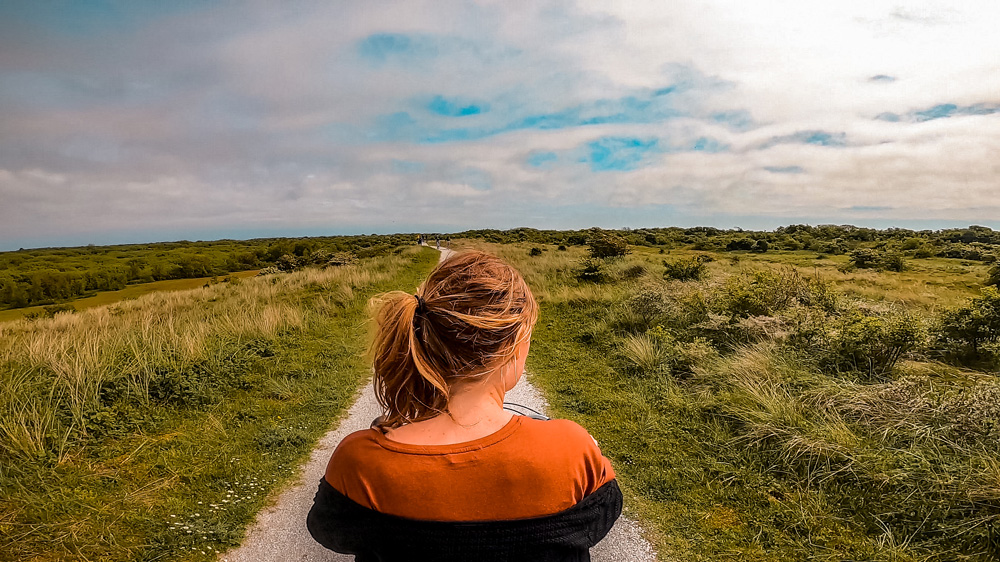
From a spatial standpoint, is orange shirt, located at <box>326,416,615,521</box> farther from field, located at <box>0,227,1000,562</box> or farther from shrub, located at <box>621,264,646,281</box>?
shrub, located at <box>621,264,646,281</box>

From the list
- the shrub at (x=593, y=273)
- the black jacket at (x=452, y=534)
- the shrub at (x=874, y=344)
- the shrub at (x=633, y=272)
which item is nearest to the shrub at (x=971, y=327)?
the shrub at (x=874, y=344)

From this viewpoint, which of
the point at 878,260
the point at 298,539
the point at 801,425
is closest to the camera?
the point at 298,539

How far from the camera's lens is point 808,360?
555 centimetres

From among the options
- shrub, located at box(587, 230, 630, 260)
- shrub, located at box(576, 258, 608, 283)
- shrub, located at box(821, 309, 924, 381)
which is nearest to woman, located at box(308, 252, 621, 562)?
shrub, located at box(821, 309, 924, 381)

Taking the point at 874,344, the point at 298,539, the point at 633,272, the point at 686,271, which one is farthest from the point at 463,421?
the point at 633,272

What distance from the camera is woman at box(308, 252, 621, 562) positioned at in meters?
1.12

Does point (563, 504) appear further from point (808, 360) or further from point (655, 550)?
point (808, 360)

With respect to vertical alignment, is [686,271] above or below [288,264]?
below

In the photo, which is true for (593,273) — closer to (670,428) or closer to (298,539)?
(670,428)

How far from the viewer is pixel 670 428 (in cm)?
479

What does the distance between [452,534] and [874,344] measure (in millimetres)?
5964

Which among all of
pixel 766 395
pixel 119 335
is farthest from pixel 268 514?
pixel 119 335

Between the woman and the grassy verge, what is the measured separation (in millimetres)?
2813

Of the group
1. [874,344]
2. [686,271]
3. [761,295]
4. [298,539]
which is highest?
[686,271]
